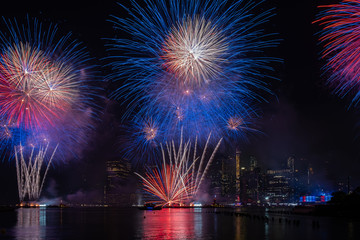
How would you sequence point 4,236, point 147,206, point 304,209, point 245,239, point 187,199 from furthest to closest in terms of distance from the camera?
point 147,206
point 187,199
point 304,209
point 4,236
point 245,239

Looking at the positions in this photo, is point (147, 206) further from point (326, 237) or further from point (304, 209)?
point (326, 237)

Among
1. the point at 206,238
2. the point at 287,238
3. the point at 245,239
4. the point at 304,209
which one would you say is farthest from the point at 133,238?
the point at 304,209

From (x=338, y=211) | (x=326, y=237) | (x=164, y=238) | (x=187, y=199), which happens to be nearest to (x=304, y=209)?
(x=338, y=211)

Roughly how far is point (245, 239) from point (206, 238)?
3.17 meters

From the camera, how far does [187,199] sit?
102250 mm

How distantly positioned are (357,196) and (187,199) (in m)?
40.7

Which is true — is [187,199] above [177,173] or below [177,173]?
below

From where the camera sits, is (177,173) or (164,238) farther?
(177,173)

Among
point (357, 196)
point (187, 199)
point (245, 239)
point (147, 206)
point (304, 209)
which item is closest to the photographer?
point (245, 239)

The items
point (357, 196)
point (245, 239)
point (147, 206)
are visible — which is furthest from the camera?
point (147, 206)

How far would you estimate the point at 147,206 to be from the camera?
145625mm

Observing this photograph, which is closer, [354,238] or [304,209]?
[354,238]

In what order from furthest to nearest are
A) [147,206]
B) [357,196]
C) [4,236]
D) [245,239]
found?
[147,206]
[357,196]
[4,236]
[245,239]

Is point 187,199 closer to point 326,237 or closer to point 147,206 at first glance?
point 147,206
